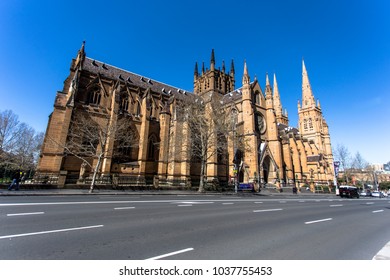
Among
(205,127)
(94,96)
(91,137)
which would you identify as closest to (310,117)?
(205,127)

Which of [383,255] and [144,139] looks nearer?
[383,255]

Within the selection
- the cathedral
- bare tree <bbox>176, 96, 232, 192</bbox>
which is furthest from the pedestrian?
bare tree <bbox>176, 96, 232, 192</bbox>

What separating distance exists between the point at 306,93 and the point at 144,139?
217 ft

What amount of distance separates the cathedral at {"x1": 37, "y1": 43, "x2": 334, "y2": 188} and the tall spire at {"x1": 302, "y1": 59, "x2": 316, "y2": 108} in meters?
31.0

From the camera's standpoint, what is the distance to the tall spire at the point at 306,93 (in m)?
66.9

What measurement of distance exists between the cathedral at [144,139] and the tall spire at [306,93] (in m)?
31.0

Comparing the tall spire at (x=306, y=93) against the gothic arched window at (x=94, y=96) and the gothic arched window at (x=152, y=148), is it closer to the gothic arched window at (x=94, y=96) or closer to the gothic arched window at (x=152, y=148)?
the gothic arched window at (x=152, y=148)

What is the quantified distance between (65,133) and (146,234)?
71.9ft

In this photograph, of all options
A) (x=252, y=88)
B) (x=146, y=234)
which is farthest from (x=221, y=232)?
(x=252, y=88)

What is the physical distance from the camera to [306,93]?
2721 inches

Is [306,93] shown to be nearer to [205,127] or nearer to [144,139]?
[205,127]

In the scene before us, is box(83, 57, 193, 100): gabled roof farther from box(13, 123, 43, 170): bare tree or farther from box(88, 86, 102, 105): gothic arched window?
box(13, 123, 43, 170): bare tree

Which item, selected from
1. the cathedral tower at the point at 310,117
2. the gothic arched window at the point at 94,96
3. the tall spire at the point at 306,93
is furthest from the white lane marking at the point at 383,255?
the tall spire at the point at 306,93

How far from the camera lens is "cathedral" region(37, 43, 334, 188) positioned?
2217cm
